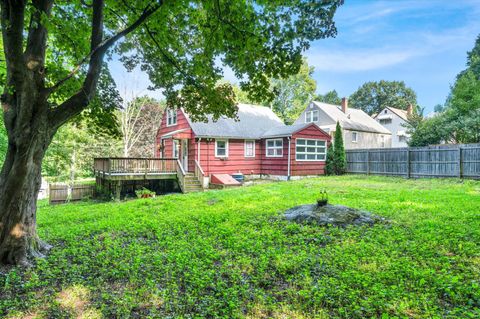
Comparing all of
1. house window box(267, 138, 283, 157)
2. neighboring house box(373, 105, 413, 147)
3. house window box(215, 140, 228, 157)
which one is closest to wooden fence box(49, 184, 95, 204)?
house window box(215, 140, 228, 157)

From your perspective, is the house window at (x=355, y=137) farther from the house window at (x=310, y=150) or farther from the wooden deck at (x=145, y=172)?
the wooden deck at (x=145, y=172)

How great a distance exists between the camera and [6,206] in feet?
12.9

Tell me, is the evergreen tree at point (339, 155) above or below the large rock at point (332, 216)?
above

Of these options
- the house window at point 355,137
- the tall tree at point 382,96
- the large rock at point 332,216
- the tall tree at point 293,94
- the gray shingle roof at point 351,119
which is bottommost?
the large rock at point 332,216

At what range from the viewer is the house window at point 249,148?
18422mm

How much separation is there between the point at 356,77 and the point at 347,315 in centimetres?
6029

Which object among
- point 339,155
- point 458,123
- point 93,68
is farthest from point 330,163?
point 93,68

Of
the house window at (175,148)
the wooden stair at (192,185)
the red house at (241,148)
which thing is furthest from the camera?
the house window at (175,148)

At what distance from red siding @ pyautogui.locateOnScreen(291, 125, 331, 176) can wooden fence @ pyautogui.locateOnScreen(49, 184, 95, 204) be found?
37.9ft

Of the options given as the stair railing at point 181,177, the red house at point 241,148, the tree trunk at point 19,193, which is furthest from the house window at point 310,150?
the tree trunk at point 19,193

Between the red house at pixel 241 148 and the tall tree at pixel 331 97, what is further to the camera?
the tall tree at pixel 331 97

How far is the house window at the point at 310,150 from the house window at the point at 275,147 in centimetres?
Result: 101

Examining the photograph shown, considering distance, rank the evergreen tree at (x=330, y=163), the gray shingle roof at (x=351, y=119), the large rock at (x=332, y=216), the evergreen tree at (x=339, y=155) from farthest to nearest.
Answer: the gray shingle roof at (x=351, y=119), the evergreen tree at (x=330, y=163), the evergreen tree at (x=339, y=155), the large rock at (x=332, y=216)

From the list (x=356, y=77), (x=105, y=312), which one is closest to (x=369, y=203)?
(x=105, y=312)
